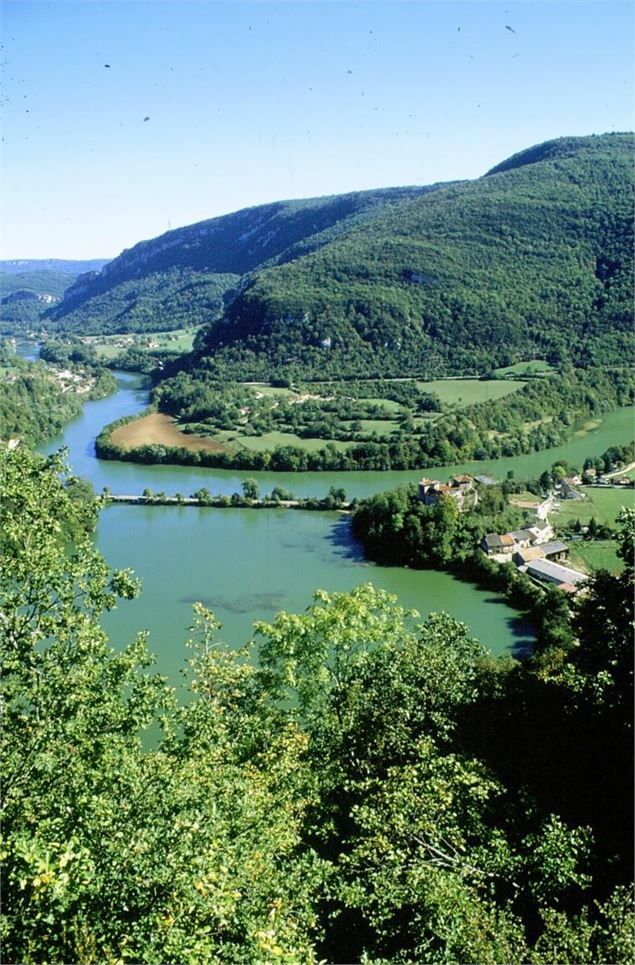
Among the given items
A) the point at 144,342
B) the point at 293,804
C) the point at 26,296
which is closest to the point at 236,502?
the point at 293,804

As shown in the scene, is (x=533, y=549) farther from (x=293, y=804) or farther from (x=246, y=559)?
(x=293, y=804)

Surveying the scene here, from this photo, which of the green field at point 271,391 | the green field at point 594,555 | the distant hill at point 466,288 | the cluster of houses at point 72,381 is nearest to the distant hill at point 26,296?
the cluster of houses at point 72,381

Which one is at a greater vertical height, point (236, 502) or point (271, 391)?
point (271, 391)

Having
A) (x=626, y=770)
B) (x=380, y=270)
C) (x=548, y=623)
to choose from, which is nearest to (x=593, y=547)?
(x=548, y=623)

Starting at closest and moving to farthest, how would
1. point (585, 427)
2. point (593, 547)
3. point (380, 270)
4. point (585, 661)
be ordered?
point (585, 661)
point (593, 547)
point (585, 427)
point (380, 270)

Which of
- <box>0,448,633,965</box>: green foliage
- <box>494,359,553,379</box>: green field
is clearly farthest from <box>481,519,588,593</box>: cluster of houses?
<box>494,359,553,379</box>: green field

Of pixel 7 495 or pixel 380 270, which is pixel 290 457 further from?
pixel 380 270
